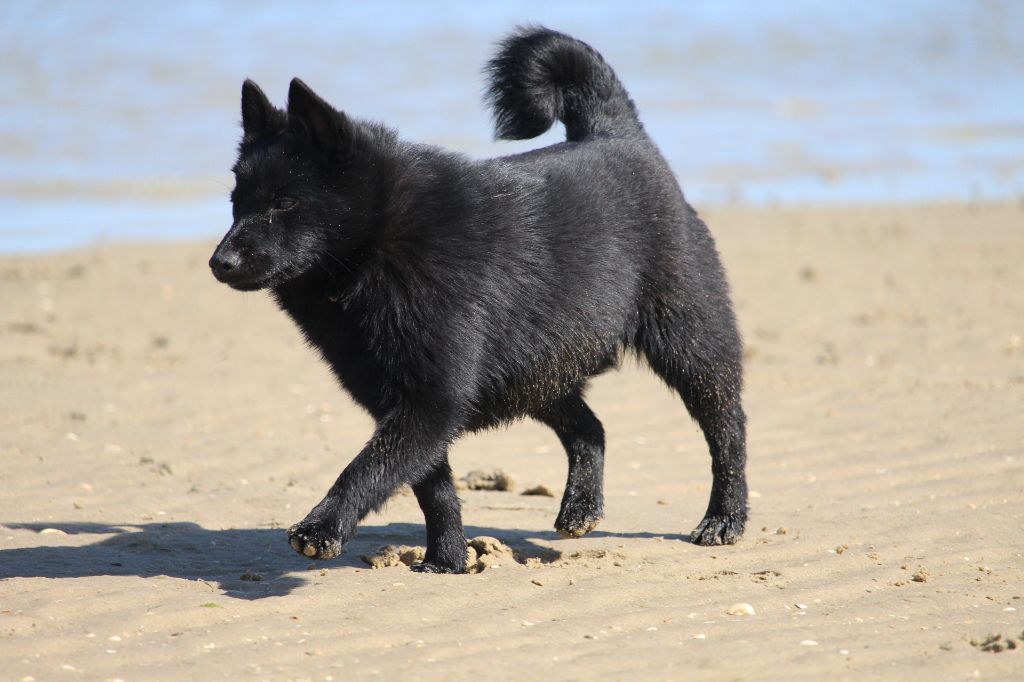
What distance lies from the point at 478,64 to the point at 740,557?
20524mm

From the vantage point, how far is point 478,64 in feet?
80.6

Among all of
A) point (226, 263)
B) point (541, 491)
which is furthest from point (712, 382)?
point (226, 263)

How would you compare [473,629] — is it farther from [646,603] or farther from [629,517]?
[629,517]

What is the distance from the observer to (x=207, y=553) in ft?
16.2

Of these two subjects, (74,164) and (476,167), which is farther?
(74,164)

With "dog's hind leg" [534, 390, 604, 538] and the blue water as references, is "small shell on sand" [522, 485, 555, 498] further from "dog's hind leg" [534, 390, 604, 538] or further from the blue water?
the blue water

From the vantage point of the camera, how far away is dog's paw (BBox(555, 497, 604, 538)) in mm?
5297

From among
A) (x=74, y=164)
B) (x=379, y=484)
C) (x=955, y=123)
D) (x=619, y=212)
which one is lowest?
(x=379, y=484)

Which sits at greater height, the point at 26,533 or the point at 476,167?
the point at 476,167

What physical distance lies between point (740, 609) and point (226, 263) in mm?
1993

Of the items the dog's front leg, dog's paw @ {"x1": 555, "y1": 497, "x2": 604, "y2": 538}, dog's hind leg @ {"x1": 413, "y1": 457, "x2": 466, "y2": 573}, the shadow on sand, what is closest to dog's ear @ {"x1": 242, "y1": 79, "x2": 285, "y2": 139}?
the dog's front leg

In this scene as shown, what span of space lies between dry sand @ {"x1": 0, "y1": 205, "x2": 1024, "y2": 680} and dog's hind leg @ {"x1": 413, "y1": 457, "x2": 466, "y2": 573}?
142 millimetres

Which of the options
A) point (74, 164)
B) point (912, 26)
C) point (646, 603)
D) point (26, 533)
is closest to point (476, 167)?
point (646, 603)

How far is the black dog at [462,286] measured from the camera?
4.36 meters
